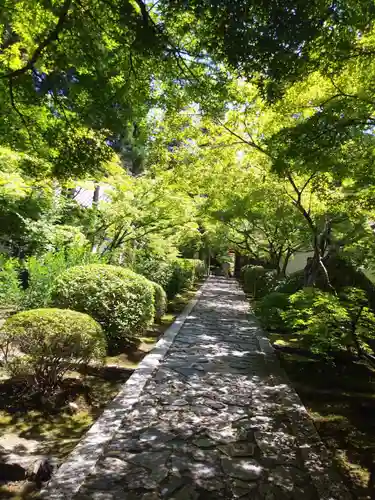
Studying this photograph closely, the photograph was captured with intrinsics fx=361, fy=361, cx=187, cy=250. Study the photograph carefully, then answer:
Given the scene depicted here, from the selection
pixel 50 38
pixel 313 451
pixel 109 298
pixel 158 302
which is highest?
pixel 50 38

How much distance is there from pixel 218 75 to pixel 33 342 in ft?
13.0

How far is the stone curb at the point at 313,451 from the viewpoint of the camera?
3.32 m

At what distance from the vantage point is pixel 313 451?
13.1 ft

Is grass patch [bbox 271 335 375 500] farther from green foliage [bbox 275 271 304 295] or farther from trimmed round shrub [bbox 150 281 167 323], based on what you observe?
trimmed round shrub [bbox 150 281 167 323]

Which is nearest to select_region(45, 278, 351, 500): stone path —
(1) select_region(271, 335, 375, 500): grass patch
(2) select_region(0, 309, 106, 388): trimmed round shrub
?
(1) select_region(271, 335, 375, 500): grass patch

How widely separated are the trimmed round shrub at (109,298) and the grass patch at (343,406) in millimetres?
3280

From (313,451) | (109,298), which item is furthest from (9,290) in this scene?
(313,451)

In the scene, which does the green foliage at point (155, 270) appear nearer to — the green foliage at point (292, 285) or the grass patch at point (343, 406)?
the green foliage at point (292, 285)

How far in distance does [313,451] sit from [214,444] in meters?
1.09

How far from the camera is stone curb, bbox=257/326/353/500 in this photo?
3.32 metres

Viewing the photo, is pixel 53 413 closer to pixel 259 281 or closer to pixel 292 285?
pixel 292 285

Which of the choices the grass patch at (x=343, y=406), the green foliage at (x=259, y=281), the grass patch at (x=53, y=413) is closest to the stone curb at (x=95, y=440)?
the grass patch at (x=53, y=413)

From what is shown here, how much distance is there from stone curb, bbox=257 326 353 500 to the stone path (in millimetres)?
10

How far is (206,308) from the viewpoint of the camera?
1425cm
